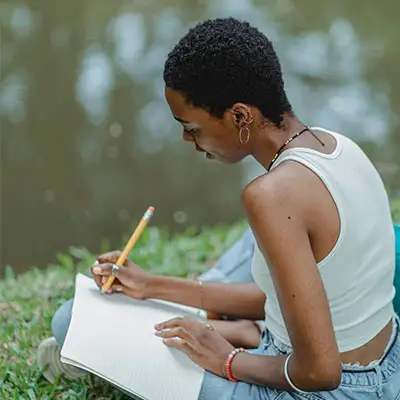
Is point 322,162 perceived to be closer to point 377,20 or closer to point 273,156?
point 273,156

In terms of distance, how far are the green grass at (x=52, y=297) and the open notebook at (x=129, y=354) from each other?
233 mm

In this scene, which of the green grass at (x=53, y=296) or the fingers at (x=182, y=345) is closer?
the fingers at (x=182, y=345)

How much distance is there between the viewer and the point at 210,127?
1.64 meters

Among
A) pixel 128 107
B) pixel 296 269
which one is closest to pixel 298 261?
pixel 296 269

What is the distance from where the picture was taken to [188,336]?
1.70 meters

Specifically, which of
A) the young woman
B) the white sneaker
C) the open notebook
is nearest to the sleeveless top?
the young woman

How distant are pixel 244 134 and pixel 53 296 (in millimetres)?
1244

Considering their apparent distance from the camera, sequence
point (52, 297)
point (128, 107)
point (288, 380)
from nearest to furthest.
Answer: point (288, 380), point (52, 297), point (128, 107)

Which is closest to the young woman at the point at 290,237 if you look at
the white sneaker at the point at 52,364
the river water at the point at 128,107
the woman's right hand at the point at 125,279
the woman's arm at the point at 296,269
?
the woman's arm at the point at 296,269

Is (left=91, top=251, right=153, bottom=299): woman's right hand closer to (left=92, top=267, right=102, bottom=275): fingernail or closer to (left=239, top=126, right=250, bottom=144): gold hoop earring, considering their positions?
(left=92, top=267, right=102, bottom=275): fingernail

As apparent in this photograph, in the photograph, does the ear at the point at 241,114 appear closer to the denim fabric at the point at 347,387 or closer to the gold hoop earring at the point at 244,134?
the gold hoop earring at the point at 244,134

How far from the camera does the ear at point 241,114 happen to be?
62.9 inches

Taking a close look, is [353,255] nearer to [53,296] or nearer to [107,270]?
[107,270]

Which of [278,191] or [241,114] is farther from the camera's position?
[241,114]
